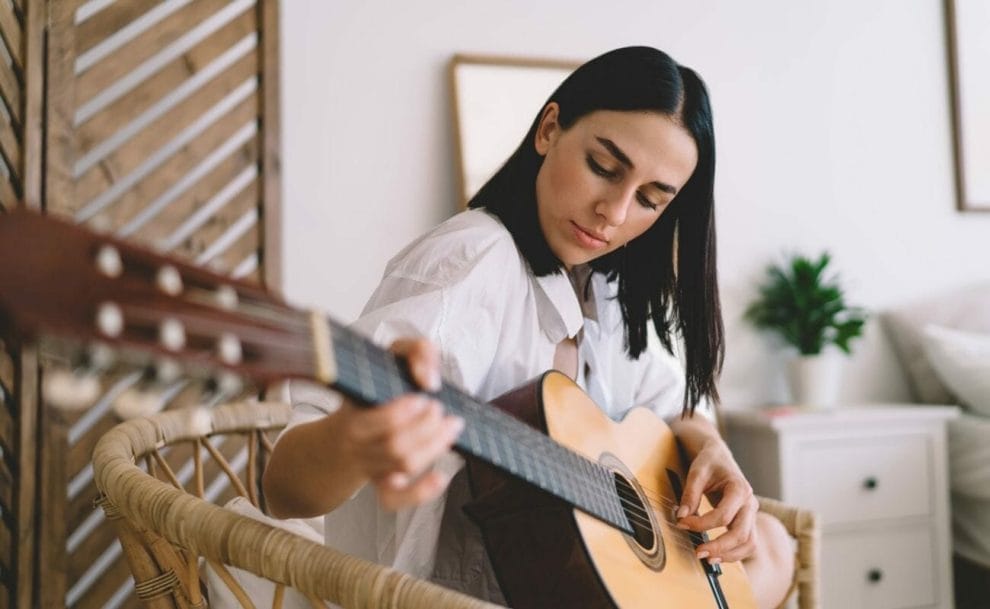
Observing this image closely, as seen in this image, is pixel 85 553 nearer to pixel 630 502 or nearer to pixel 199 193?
pixel 199 193

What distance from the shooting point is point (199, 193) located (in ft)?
5.53

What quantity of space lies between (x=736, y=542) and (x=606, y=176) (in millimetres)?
419

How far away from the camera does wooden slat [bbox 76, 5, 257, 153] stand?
1566mm

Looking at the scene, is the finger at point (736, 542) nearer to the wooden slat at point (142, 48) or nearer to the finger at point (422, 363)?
the finger at point (422, 363)

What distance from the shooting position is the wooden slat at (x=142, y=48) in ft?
5.15

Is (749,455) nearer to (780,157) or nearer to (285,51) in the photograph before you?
(780,157)

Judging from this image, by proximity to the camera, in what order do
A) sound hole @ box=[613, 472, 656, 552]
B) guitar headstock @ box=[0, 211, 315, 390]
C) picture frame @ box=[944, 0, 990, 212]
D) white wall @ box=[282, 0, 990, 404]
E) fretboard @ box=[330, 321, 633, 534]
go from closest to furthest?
guitar headstock @ box=[0, 211, 315, 390] < fretboard @ box=[330, 321, 633, 534] < sound hole @ box=[613, 472, 656, 552] < white wall @ box=[282, 0, 990, 404] < picture frame @ box=[944, 0, 990, 212]

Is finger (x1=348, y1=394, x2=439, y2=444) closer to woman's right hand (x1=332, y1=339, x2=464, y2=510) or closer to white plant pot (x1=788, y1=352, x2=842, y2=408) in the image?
woman's right hand (x1=332, y1=339, x2=464, y2=510)

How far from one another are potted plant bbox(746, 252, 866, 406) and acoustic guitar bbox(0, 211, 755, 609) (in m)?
1.22

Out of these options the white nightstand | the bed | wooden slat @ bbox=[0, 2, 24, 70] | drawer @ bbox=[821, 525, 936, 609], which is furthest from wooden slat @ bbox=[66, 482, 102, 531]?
the bed

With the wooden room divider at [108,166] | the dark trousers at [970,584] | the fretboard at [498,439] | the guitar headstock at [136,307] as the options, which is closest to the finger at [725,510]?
the fretboard at [498,439]

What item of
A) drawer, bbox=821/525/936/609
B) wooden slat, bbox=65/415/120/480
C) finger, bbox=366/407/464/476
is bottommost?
drawer, bbox=821/525/936/609

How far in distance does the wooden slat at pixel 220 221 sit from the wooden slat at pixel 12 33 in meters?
0.43

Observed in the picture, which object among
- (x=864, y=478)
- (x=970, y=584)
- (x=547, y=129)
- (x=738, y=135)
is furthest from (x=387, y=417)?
(x=970, y=584)
